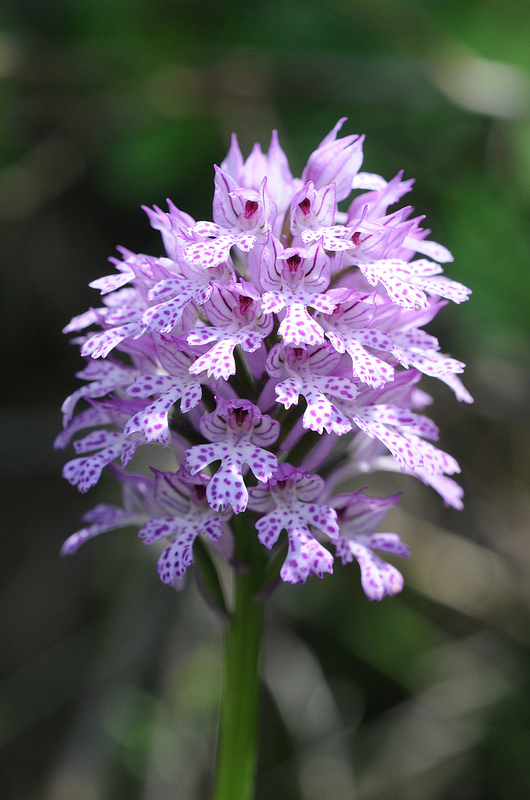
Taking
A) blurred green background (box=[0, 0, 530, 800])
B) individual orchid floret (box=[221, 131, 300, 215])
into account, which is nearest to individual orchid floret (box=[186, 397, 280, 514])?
individual orchid floret (box=[221, 131, 300, 215])

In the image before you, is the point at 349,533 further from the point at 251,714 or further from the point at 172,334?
the point at 172,334

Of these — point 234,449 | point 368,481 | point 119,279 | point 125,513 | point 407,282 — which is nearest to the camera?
point 234,449

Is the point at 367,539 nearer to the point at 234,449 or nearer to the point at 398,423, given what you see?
the point at 398,423

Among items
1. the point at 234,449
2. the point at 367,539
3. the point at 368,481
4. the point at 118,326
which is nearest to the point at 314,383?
the point at 234,449

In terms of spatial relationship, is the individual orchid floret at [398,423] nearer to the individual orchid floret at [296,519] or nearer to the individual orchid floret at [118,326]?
the individual orchid floret at [296,519]

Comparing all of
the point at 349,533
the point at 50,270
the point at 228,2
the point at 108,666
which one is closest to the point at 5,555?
the point at 108,666

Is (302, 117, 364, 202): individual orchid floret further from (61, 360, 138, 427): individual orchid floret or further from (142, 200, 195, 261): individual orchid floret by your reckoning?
(61, 360, 138, 427): individual orchid floret
